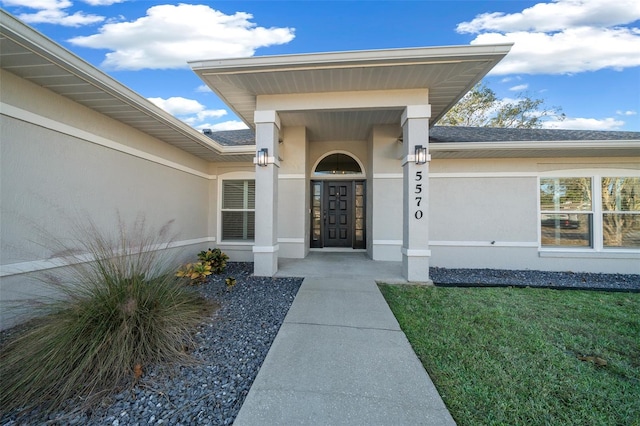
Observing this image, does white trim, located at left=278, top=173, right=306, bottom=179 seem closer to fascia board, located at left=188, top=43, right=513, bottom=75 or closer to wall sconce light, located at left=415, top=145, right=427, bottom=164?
fascia board, located at left=188, top=43, right=513, bottom=75

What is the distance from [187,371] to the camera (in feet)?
7.09

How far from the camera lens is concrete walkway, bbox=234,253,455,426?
1.67 meters

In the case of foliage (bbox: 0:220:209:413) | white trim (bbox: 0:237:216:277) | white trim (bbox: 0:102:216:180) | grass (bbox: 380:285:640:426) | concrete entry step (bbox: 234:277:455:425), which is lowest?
grass (bbox: 380:285:640:426)

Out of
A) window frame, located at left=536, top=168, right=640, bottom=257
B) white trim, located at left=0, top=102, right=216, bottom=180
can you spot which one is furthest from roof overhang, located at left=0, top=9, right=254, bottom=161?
window frame, located at left=536, top=168, right=640, bottom=257

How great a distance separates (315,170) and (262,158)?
3122mm

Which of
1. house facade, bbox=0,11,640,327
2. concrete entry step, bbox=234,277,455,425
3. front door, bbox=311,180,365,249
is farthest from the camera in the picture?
front door, bbox=311,180,365,249

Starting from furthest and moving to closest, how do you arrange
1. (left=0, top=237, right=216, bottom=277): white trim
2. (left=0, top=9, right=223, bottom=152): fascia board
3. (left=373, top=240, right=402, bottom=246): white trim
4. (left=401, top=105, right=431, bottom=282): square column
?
(left=373, top=240, right=402, bottom=246): white trim < (left=401, top=105, right=431, bottom=282): square column < (left=0, top=237, right=216, bottom=277): white trim < (left=0, top=9, right=223, bottom=152): fascia board

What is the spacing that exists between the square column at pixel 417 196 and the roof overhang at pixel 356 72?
57 centimetres

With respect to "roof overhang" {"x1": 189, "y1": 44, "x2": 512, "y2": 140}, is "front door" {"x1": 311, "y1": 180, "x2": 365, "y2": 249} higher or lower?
lower

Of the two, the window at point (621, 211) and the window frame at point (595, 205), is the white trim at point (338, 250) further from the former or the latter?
the window at point (621, 211)

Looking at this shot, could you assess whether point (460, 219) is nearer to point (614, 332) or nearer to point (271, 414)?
point (614, 332)

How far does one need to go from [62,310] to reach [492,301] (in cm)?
536

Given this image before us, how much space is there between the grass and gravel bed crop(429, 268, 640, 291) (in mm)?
593

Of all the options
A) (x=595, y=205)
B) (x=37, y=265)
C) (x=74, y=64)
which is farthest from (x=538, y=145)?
(x=37, y=265)
